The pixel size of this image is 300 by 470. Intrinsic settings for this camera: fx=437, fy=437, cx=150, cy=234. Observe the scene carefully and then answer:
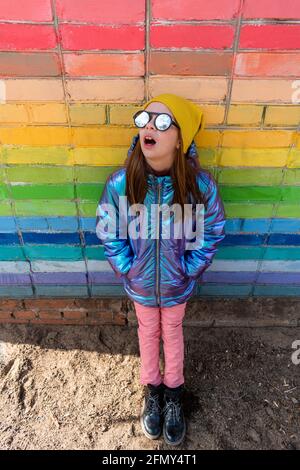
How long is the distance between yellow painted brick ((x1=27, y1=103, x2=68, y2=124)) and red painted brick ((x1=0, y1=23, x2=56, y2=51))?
0.30 metres

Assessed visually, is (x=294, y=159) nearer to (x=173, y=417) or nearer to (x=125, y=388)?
(x=173, y=417)

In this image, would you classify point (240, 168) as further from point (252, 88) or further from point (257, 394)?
point (257, 394)

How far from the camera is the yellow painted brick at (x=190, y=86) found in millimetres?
2236

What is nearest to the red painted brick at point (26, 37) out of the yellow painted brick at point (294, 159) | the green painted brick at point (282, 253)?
the yellow painted brick at point (294, 159)

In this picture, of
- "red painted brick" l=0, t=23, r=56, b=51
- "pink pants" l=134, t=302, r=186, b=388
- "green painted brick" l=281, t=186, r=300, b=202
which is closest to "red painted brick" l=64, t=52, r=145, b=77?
"red painted brick" l=0, t=23, r=56, b=51

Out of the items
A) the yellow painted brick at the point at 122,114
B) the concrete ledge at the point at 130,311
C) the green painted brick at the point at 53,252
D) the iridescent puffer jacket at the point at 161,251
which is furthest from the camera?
the concrete ledge at the point at 130,311

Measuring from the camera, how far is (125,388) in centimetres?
291

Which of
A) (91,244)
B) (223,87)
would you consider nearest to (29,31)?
(223,87)

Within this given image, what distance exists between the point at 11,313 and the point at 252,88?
2278 mm

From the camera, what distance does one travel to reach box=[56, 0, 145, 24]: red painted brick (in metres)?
2.02

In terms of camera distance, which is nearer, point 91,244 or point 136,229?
point 136,229

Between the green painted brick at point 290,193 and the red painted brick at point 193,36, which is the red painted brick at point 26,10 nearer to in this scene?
the red painted brick at point 193,36

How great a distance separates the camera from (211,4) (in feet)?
6.64

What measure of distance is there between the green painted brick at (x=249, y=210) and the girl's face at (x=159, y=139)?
845 mm
